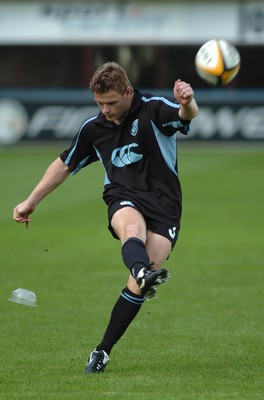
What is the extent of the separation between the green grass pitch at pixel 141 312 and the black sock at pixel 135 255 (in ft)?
2.51

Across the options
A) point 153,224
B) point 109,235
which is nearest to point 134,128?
point 153,224

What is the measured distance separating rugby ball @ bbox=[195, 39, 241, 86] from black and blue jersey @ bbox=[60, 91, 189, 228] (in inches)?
23.4

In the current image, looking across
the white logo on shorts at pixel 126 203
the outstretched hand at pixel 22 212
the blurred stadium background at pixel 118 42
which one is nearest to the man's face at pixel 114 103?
the white logo on shorts at pixel 126 203

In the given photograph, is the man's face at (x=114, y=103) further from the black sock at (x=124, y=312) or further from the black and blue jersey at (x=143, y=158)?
the black sock at (x=124, y=312)

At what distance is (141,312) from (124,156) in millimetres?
3391

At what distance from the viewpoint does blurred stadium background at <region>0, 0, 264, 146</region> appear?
3769 cm

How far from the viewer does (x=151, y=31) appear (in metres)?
38.1

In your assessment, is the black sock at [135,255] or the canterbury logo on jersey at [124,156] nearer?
the black sock at [135,255]

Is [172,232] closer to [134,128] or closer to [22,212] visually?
[134,128]

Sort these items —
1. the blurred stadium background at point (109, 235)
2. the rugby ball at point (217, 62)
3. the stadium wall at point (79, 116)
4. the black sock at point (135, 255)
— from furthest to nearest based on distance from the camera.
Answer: the stadium wall at point (79, 116)
the rugby ball at point (217, 62)
the blurred stadium background at point (109, 235)
the black sock at point (135, 255)

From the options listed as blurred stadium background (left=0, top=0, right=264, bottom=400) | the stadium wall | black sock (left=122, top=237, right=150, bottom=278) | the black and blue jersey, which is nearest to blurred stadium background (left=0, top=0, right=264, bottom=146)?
blurred stadium background (left=0, top=0, right=264, bottom=400)

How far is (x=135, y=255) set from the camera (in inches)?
285

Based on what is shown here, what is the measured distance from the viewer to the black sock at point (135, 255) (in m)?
7.16

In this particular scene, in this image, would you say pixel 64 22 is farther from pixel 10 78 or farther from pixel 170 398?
pixel 170 398
